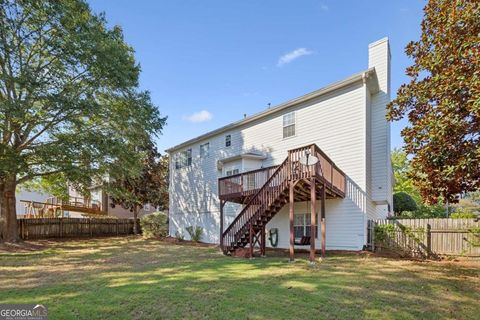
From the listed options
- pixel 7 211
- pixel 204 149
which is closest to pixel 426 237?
pixel 204 149

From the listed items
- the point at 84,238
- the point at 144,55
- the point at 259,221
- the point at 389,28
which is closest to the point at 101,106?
the point at 144,55

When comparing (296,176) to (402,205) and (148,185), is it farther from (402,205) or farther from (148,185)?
(148,185)

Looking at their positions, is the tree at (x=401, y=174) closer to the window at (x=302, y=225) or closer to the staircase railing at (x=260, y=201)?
the window at (x=302, y=225)

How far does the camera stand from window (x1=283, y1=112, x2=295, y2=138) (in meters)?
16.4

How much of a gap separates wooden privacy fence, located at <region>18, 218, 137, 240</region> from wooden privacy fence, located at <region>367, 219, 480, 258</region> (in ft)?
69.2

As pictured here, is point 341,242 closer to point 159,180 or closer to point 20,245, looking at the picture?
point 20,245

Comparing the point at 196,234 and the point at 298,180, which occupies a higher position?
the point at 298,180

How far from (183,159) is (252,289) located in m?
18.1

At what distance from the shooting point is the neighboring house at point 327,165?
41.3 feet

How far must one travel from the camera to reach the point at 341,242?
13781 millimetres

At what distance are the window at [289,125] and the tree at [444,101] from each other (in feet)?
24.6

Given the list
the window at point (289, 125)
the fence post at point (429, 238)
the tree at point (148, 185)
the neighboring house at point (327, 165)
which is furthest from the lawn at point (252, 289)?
the tree at point (148, 185)

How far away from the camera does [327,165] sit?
12.5 m

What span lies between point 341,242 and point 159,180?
18382 mm
